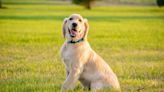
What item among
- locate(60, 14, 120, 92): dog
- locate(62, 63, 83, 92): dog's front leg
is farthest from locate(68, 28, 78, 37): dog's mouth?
locate(62, 63, 83, 92): dog's front leg

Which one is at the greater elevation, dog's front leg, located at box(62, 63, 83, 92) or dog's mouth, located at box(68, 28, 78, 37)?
dog's mouth, located at box(68, 28, 78, 37)

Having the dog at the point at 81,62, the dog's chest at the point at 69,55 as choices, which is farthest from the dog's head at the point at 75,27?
the dog's chest at the point at 69,55

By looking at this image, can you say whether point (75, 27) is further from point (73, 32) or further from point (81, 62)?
point (81, 62)

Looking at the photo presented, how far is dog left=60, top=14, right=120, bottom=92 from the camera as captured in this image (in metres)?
7.84

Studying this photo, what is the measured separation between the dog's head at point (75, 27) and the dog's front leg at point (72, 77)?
513 millimetres

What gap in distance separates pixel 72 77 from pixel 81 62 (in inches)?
13.5

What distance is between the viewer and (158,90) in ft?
28.1

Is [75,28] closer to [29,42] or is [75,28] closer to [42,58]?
[42,58]

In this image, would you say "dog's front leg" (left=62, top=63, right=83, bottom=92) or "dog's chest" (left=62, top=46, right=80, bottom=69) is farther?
"dog's chest" (left=62, top=46, right=80, bottom=69)

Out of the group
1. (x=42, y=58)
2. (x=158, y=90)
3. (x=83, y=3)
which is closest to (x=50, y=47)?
(x=42, y=58)

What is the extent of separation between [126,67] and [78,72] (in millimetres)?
3754

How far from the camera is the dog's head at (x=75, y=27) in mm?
7858

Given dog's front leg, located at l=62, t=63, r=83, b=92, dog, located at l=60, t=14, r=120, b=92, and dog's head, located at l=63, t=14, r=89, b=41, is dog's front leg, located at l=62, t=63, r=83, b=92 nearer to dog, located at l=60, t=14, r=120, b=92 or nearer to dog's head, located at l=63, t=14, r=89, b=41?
dog, located at l=60, t=14, r=120, b=92

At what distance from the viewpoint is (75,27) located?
309 inches
